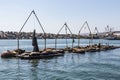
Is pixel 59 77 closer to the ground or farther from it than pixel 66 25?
closer to the ground

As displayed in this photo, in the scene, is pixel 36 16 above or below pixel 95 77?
above

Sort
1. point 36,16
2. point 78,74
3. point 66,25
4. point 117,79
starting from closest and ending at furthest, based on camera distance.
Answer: point 117,79
point 78,74
point 36,16
point 66,25

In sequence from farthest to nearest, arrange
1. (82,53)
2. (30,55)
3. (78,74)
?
(82,53) < (30,55) < (78,74)

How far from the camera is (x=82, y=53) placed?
400 feet

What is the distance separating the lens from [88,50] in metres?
134

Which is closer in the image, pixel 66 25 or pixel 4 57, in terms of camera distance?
pixel 4 57

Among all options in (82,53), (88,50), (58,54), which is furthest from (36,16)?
Result: (88,50)

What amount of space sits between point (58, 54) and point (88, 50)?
104 ft

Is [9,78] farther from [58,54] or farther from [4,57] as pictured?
[58,54]

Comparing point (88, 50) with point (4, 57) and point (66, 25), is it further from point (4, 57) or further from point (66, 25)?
point (4, 57)


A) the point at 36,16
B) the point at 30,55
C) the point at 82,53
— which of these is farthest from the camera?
the point at 82,53

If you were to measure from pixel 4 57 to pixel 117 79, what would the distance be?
51.5 metres

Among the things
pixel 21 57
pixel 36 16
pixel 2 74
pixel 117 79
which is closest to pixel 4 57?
pixel 21 57

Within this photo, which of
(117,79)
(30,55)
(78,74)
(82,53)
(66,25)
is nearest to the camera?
(117,79)
